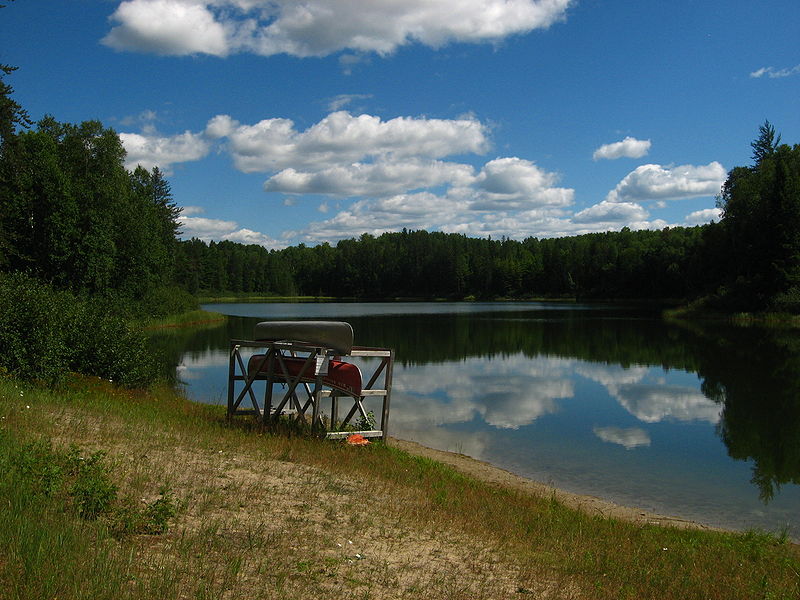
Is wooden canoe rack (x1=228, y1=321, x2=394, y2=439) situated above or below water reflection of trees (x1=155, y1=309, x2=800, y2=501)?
above

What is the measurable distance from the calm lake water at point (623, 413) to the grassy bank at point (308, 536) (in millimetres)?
3465

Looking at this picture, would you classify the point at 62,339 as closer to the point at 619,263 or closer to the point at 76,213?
the point at 76,213

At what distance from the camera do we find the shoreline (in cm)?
1191

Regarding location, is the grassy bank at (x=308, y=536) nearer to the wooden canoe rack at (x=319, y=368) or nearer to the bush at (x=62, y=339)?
the wooden canoe rack at (x=319, y=368)

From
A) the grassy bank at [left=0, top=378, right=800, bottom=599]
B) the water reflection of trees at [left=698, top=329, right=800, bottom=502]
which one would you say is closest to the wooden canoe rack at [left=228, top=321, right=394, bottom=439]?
the grassy bank at [left=0, top=378, right=800, bottom=599]

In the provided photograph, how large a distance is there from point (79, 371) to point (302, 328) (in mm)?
7983

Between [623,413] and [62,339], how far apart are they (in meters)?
17.9

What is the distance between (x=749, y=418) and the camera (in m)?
21.5

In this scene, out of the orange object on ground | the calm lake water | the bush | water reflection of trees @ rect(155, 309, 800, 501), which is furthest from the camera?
water reflection of trees @ rect(155, 309, 800, 501)

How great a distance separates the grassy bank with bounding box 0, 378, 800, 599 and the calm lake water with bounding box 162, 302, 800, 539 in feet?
11.4

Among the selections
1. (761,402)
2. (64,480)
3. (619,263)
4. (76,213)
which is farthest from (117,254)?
(619,263)

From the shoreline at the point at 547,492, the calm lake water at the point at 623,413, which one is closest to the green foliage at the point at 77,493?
the shoreline at the point at 547,492

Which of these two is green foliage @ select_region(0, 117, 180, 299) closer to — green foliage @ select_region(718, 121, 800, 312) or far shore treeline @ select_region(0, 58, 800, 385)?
far shore treeline @ select_region(0, 58, 800, 385)

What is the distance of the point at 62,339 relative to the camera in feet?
57.1
